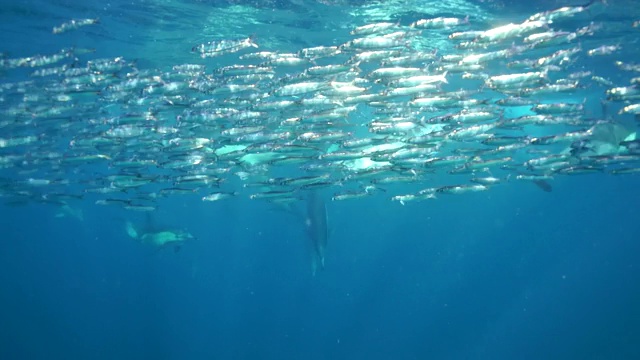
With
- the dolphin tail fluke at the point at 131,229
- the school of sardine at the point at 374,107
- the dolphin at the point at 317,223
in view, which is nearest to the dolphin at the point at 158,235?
the dolphin tail fluke at the point at 131,229

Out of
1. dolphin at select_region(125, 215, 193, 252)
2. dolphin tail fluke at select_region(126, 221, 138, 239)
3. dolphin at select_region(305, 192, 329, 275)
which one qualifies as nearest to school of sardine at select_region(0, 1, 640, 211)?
dolphin at select_region(305, 192, 329, 275)

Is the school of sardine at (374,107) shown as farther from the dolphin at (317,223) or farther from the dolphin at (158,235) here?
the dolphin at (158,235)

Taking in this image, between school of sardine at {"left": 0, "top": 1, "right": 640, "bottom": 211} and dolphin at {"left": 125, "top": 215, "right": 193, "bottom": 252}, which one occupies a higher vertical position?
school of sardine at {"left": 0, "top": 1, "right": 640, "bottom": 211}

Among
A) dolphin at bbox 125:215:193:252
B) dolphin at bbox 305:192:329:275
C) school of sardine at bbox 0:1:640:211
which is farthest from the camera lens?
dolphin at bbox 125:215:193:252

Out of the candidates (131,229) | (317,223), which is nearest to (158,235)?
(131,229)

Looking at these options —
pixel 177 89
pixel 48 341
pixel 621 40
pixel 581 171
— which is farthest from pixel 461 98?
pixel 48 341

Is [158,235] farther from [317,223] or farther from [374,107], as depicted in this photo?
[374,107]

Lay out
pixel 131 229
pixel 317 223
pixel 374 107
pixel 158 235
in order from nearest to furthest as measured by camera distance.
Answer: pixel 374 107 < pixel 317 223 < pixel 158 235 < pixel 131 229

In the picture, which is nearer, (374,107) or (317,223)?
(374,107)

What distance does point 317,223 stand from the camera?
778 inches

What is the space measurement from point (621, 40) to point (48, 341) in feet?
126

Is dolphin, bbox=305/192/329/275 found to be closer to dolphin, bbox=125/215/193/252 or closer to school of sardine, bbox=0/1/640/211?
school of sardine, bbox=0/1/640/211

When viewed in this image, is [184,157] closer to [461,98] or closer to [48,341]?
[461,98]

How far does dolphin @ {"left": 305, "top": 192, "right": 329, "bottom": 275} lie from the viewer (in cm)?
1980
